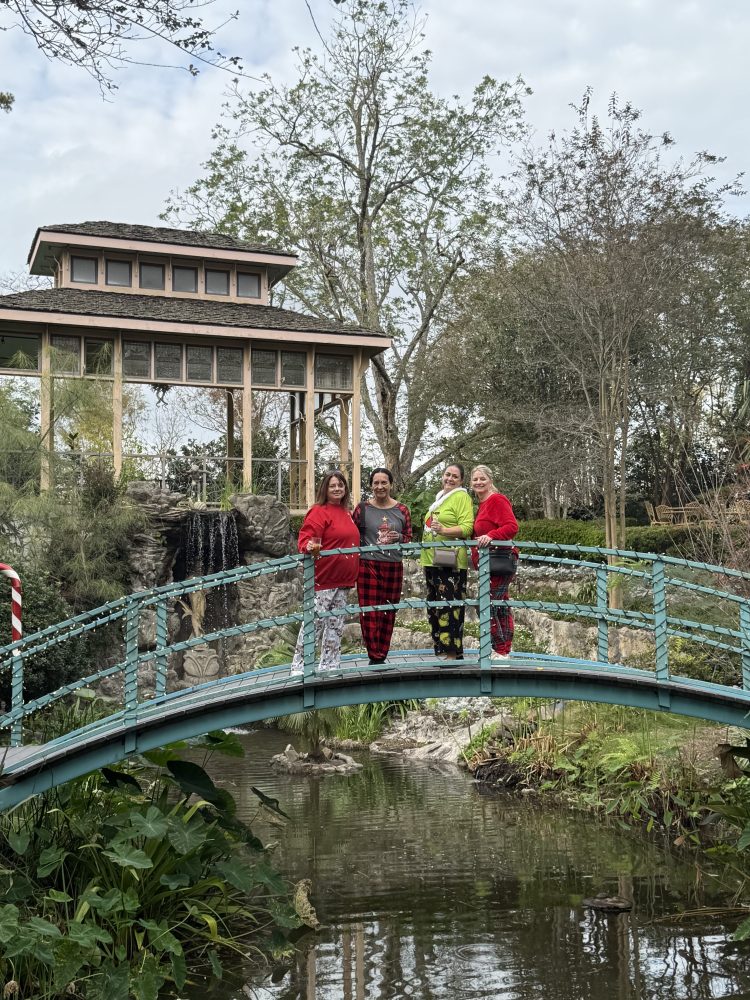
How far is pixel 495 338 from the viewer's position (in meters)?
26.8

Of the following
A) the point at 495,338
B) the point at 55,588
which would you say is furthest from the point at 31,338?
the point at 495,338

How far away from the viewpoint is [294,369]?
24125mm

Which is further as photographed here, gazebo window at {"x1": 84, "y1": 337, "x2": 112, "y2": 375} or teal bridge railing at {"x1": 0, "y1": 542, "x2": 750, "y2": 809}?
gazebo window at {"x1": 84, "y1": 337, "x2": 112, "y2": 375}

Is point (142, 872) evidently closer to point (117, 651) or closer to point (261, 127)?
point (117, 651)

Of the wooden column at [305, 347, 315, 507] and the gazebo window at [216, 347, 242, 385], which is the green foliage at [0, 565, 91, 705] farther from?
the wooden column at [305, 347, 315, 507]

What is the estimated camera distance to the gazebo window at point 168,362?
22.9m

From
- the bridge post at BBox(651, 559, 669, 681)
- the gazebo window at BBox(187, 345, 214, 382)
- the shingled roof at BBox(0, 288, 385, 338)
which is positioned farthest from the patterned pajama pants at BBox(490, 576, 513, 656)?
the gazebo window at BBox(187, 345, 214, 382)

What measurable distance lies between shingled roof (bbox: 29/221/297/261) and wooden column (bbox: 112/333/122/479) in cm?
268

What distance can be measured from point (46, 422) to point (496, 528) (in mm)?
13136

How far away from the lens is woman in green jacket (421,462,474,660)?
8.07 meters

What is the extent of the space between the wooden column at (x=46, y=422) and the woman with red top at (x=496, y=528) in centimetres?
1172

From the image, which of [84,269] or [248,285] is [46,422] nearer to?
[84,269]

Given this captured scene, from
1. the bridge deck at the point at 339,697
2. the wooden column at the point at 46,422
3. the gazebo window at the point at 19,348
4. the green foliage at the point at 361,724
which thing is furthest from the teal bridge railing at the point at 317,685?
the gazebo window at the point at 19,348

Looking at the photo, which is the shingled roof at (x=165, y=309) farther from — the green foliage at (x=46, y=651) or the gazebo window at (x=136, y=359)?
the green foliage at (x=46, y=651)
